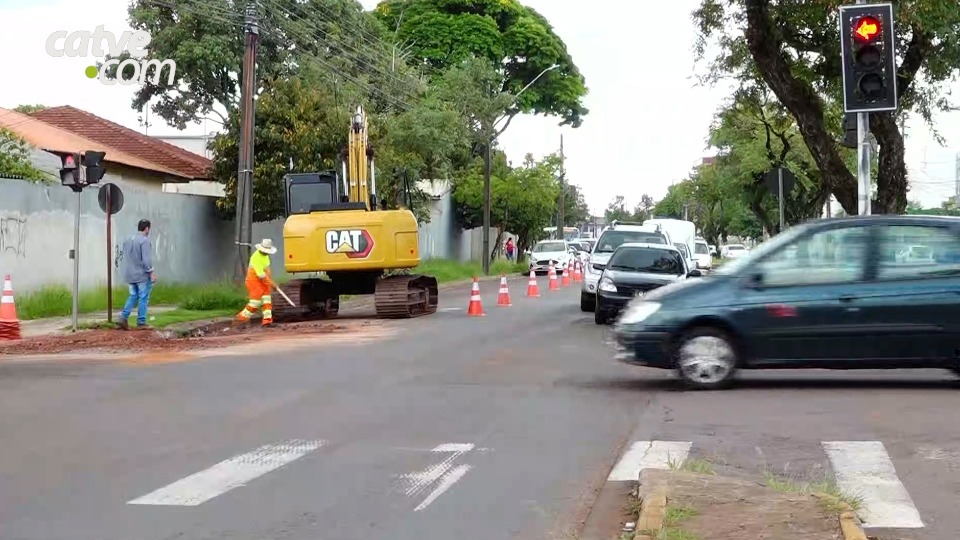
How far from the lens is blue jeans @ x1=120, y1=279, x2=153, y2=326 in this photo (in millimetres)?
20391

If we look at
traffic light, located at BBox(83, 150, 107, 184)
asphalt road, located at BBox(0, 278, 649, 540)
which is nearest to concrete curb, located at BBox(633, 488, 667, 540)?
asphalt road, located at BBox(0, 278, 649, 540)

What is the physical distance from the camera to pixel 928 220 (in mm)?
11992

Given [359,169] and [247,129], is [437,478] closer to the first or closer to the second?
[359,169]

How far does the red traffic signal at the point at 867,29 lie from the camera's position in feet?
52.1

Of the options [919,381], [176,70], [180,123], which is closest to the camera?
[919,381]

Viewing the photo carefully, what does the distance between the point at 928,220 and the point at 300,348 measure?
30.0ft

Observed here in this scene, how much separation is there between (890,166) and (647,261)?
5.50 m

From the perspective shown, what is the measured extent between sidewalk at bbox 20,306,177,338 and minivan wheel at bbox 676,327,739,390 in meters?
11.5

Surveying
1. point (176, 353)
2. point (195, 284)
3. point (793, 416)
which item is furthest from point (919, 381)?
point (195, 284)

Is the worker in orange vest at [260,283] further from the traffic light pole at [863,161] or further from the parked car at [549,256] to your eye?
the parked car at [549,256]

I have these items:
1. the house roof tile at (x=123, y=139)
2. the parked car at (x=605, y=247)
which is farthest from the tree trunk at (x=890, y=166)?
the house roof tile at (x=123, y=139)

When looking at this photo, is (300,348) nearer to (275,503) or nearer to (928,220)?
(928,220)

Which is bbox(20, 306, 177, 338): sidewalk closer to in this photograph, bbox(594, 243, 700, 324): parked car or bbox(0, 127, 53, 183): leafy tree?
bbox(0, 127, 53, 183): leafy tree

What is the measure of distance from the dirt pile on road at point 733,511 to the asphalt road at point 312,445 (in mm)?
561
